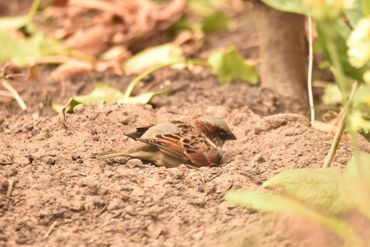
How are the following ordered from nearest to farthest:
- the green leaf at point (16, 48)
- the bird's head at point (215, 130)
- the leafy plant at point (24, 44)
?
the bird's head at point (215, 130), the green leaf at point (16, 48), the leafy plant at point (24, 44)

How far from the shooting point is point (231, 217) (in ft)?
9.80

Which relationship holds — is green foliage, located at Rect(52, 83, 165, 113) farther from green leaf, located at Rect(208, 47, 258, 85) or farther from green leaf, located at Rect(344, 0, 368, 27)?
green leaf, located at Rect(344, 0, 368, 27)

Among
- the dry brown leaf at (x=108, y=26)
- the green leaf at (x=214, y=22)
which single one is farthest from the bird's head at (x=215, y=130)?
the green leaf at (x=214, y=22)

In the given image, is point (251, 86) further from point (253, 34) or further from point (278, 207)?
point (278, 207)

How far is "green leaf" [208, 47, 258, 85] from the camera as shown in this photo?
5.19 m

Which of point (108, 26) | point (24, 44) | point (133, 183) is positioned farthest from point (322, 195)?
point (108, 26)

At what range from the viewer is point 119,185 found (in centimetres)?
322

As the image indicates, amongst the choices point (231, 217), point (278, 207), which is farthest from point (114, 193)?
point (278, 207)

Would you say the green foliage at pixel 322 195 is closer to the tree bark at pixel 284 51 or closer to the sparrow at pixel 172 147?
the sparrow at pixel 172 147

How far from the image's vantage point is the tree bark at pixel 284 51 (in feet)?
16.7

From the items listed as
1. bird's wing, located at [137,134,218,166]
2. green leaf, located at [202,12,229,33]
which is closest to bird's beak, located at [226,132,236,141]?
bird's wing, located at [137,134,218,166]

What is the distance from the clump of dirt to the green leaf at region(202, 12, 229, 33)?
8.13 feet

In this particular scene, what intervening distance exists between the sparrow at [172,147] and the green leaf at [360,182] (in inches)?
38.8

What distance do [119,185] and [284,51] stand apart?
2.20m
